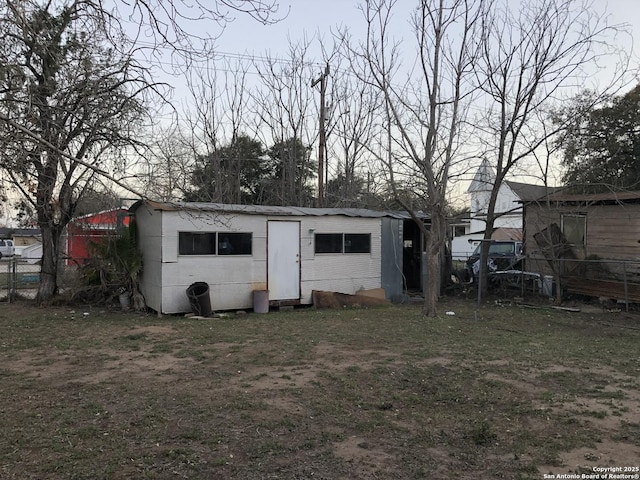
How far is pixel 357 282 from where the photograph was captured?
13422 mm

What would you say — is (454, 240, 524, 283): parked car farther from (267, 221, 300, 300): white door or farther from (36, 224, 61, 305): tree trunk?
(36, 224, 61, 305): tree trunk

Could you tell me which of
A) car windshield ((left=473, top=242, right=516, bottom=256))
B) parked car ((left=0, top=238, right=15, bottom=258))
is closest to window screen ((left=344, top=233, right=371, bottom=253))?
car windshield ((left=473, top=242, right=516, bottom=256))

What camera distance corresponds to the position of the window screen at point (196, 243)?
1109 centimetres

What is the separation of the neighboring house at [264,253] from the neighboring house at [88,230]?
2.20 feet

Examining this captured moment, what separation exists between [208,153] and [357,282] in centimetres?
1150

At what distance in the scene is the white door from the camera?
12.2 metres

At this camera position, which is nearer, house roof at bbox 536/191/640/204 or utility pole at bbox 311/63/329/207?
house roof at bbox 536/191/640/204

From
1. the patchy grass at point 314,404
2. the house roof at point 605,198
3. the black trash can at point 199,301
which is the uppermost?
the house roof at point 605,198

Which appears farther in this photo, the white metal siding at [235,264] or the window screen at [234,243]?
the window screen at [234,243]

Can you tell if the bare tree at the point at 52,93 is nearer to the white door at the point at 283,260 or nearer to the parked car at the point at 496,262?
the white door at the point at 283,260

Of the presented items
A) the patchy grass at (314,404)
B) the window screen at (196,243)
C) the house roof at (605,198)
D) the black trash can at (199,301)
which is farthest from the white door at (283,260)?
the house roof at (605,198)

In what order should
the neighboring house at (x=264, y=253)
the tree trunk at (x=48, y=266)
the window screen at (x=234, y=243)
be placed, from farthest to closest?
1. the tree trunk at (x=48, y=266)
2. the window screen at (x=234, y=243)
3. the neighboring house at (x=264, y=253)

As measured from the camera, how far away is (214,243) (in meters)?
11.5

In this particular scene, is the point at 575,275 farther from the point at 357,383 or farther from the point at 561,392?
the point at 357,383
